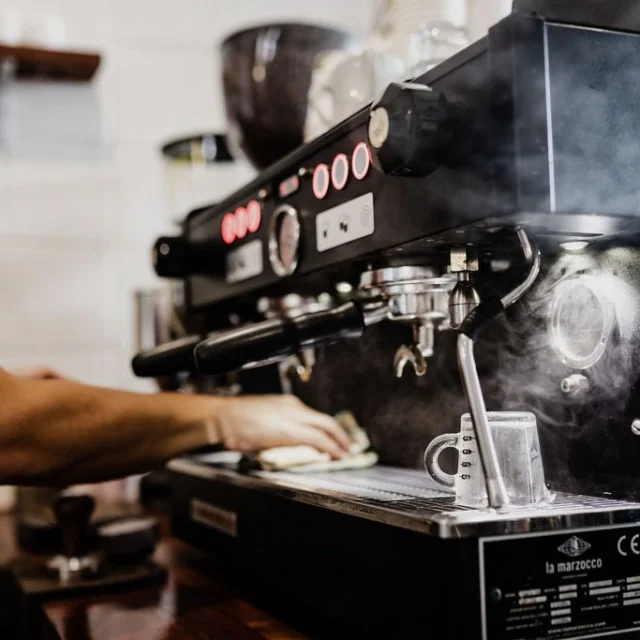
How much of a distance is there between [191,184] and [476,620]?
50.3 inches

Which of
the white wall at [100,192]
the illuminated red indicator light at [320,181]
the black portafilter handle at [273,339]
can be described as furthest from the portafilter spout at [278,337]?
the white wall at [100,192]

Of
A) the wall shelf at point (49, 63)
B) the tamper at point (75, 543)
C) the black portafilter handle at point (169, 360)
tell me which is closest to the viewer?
the black portafilter handle at point (169, 360)

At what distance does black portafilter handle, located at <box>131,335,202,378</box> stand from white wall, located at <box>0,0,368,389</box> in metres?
0.96

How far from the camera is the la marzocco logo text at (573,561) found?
607mm

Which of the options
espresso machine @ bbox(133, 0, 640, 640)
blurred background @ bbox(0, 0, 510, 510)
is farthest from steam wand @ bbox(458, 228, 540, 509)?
blurred background @ bbox(0, 0, 510, 510)

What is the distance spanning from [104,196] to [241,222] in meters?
1.03

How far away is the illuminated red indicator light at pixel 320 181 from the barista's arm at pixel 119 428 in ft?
Answer: 0.95

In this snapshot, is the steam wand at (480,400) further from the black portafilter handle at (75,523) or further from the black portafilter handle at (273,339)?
the black portafilter handle at (75,523)

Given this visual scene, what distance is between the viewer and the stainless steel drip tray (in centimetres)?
60

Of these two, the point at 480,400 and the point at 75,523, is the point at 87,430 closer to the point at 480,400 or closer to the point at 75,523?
the point at 75,523

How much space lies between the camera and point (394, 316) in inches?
31.5

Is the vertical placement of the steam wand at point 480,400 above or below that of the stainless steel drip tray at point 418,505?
above

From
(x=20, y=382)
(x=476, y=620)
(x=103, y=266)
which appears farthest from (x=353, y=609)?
(x=103, y=266)

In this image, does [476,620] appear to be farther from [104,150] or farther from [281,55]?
[104,150]
